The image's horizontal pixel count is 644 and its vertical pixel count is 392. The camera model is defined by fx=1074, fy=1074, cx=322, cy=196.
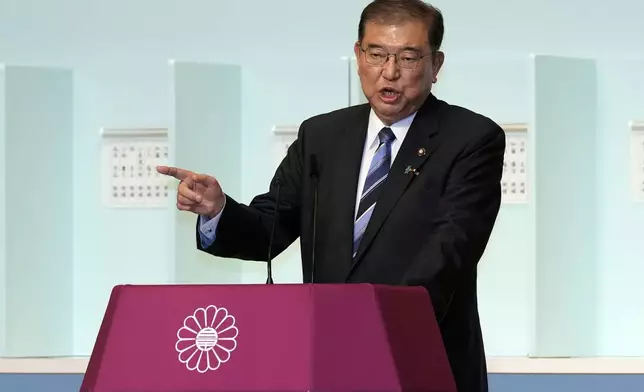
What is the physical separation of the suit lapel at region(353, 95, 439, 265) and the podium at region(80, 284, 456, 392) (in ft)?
1.54

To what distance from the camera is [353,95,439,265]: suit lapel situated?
73.4 inches

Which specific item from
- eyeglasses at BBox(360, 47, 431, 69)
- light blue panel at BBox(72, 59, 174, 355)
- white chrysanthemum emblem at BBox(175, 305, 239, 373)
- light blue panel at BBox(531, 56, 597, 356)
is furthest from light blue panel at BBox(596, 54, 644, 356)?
white chrysanthemum emblem at BBox(175, 305, 239, 373)

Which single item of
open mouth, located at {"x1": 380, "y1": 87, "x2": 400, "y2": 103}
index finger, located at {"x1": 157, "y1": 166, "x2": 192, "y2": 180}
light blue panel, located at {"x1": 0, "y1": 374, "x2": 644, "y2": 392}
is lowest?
light blue panel, located at {"x1": 0, "y1": 374, "x2": 644, "y2": 392}

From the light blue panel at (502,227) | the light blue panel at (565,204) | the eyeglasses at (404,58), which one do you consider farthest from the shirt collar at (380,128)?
the light blue panel at (502,227)

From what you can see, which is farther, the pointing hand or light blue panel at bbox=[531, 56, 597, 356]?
light blue panel at bbox=[531, 56, 597, 356]

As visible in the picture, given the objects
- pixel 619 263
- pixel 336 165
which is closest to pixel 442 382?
pixel 336 165

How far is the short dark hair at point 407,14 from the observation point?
198 cm

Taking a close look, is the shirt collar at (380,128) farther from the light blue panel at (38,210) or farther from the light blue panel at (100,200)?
the light blue panel at (38,210)

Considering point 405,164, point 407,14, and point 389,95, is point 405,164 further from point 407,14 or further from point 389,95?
point 407,14

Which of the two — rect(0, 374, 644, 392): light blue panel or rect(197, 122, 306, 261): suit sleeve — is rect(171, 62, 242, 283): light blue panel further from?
rect(197, 122, 306, 261): suit sleeve

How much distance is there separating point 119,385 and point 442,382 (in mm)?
427

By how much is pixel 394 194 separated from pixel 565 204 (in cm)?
201

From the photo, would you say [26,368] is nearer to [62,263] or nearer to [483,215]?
[62,263]

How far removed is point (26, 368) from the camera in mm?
3445
